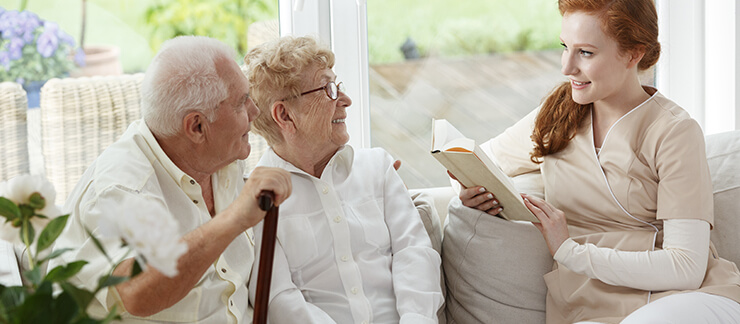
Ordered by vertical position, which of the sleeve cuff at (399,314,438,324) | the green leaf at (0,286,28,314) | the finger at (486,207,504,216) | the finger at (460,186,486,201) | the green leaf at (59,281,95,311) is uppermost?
the green leaf at (59,281,95,311)

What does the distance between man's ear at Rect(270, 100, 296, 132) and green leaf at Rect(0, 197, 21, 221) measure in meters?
1.07

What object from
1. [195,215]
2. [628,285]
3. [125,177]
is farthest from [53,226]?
[628,285]

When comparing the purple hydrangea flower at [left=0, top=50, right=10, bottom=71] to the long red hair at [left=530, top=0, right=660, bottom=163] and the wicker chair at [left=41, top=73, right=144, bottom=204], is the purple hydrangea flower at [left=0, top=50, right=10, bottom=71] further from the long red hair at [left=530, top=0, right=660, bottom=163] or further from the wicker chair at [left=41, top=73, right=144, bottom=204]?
the long red hair at [left=530, top=0, right=660, bottom=163]

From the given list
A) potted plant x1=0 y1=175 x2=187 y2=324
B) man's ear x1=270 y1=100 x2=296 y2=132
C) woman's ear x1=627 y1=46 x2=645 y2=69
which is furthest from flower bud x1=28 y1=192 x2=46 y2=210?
woman's ear x1=627 y1=46 x2=645 y2=69

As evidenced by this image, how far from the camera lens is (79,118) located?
92.0 inches

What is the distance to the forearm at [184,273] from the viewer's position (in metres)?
1.31

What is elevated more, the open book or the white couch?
the open book

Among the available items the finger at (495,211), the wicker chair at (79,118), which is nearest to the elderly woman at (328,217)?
the finger at (495,211)

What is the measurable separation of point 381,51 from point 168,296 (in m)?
1.57

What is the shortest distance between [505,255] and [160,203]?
3.43ft

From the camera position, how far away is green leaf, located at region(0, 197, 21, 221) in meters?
0.89

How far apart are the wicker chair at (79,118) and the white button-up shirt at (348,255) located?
0.72 m

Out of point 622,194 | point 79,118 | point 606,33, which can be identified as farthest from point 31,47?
point 622,194

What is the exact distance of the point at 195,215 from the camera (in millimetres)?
1627
